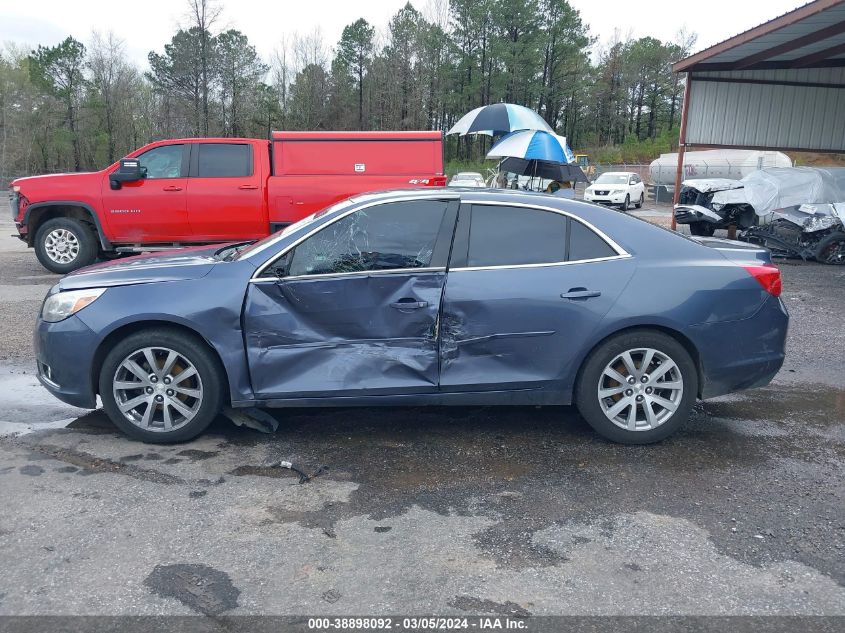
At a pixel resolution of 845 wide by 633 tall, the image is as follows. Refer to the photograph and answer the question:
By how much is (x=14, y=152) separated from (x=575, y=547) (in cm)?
5280

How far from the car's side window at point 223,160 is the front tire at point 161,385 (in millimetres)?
6987

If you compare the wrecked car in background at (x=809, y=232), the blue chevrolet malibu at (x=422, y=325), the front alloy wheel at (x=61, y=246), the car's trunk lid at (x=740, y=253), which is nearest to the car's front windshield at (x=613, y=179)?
the wrecked car in background at (x=809, y=232)

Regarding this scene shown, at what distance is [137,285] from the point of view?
14.5 feet

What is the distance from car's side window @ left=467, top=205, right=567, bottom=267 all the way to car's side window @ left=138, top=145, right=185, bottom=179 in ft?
25.0

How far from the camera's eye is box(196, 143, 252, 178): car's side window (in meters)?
10.9

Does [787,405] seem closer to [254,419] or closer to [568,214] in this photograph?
[568,214]

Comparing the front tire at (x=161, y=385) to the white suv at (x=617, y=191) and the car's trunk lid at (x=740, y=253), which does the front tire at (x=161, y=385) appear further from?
the white suv at (x=617, y=191)

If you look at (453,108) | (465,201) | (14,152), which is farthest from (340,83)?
(465,201)

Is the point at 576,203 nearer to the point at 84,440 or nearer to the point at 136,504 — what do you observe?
the point at 136,504

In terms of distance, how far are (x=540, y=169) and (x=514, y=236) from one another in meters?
8.79

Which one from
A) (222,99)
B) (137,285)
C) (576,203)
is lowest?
(137,285)

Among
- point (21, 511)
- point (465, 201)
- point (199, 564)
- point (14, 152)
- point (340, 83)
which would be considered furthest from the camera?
point (340, 83)

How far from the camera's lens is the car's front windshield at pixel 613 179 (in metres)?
31.5

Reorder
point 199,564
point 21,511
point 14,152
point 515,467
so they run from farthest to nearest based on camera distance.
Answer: point 14,152 < point 515,467 < point 21,511 < point 199,564
